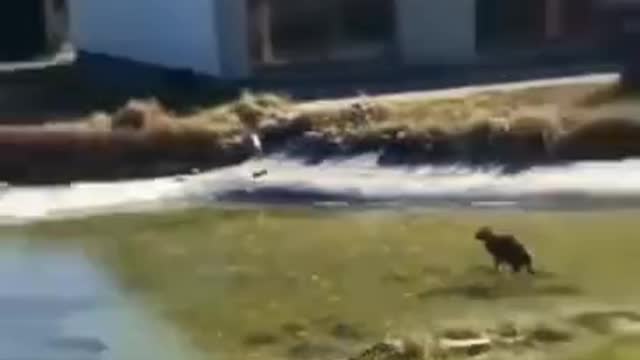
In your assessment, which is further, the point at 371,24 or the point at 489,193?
the point at 371,24

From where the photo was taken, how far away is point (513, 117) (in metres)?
27.5

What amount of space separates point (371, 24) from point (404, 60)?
83 centimetres

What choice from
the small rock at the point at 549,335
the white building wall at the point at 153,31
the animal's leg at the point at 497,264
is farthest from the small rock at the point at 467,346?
the white building wall at the point at 153,31

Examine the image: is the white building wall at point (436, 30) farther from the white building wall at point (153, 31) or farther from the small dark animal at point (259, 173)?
the small dark animal at point (259, 173)

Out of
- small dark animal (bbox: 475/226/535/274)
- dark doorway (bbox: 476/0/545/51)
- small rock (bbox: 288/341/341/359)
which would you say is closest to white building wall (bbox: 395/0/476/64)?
dark doorway (bbox: 476/0/545/51)

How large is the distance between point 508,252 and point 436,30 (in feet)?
53.4

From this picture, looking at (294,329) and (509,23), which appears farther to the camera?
(509,23)

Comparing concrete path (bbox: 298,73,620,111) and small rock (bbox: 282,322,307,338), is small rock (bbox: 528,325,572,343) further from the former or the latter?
concrete path (bbox: 298,73,620,111)

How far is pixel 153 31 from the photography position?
36.1 meters

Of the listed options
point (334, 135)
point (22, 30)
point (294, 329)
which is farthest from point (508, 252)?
point (22, 30)

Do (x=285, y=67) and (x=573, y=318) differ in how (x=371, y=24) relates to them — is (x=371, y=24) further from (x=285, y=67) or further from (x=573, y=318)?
(x=573, y=318)

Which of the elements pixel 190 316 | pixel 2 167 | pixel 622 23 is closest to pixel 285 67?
pixel 622 23

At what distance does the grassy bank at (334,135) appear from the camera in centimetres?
2703

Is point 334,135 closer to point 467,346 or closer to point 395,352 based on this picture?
point 467,346
